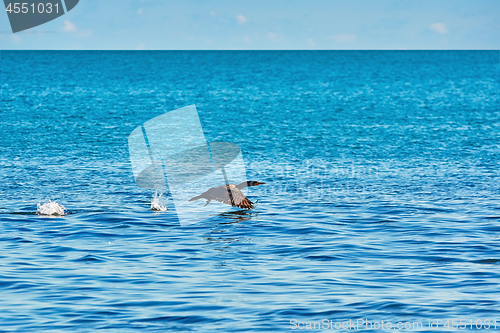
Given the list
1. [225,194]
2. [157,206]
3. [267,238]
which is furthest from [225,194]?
[157,206]

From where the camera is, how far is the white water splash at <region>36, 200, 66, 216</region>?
18875mm

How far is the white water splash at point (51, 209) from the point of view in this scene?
18875 millimetres

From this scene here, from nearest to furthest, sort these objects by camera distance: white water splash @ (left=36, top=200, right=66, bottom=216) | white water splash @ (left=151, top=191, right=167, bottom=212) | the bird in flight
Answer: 1. the bird in flight
2. white water splash @ (left=36, top=200, right=66, bottom=216)
3. white water splash @ (left=151, top=191, right=167, bottom=212)

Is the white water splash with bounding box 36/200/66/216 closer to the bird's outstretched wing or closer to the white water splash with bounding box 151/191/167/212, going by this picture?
the white water splash with bounding box 151/191/167/212

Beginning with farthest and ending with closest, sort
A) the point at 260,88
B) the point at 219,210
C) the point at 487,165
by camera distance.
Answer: the point at 260,88
the point at 487,165
the point at 219,210

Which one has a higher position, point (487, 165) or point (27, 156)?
point (27, 156)

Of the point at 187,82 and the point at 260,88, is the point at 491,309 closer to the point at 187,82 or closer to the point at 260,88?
the point at 260,88

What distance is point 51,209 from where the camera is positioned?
62.0 feet

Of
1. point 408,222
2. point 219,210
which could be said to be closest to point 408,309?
point 408,222

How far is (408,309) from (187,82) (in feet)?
280

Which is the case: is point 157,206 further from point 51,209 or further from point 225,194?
point 51,209

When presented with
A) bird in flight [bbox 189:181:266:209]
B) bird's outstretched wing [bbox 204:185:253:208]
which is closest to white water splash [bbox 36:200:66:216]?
bird in flight [bbox 189:181:266:209]

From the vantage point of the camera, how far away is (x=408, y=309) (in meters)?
11.4

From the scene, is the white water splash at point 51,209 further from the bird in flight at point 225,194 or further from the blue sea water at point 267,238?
the bird in flight at point 225,194
